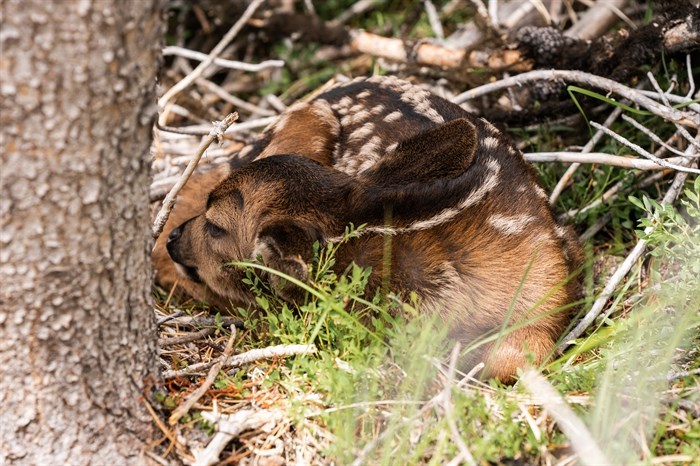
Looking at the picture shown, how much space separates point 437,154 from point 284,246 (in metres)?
0.81

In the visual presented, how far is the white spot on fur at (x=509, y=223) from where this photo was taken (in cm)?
372

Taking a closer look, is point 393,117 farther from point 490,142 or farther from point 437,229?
point 437,229

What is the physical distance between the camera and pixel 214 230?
160 inches

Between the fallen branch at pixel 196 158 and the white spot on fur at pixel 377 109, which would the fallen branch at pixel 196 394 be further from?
the white spot on fur at pixel 377 109

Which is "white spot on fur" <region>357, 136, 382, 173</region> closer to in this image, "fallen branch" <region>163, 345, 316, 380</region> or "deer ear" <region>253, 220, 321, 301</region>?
"deer ear" <region>253, 220, 321, 301</region>

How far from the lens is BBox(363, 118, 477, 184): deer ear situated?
364 cm

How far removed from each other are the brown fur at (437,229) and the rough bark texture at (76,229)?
922 millimetres

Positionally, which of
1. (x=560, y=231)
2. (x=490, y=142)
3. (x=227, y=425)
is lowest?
(x=227, y=425)

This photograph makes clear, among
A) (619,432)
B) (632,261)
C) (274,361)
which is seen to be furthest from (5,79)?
(632,261)

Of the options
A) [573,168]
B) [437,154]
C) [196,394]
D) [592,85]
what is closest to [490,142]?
[437,154]

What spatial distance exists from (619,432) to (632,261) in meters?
1.34

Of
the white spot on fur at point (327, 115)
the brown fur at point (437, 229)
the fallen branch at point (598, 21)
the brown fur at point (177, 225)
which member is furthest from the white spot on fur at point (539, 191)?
the fallen branch at point (598, 21)

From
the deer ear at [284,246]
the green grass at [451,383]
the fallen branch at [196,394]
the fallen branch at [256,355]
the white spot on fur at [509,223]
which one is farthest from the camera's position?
the white spot on fur at [509,223]

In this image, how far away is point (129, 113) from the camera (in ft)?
7.73
